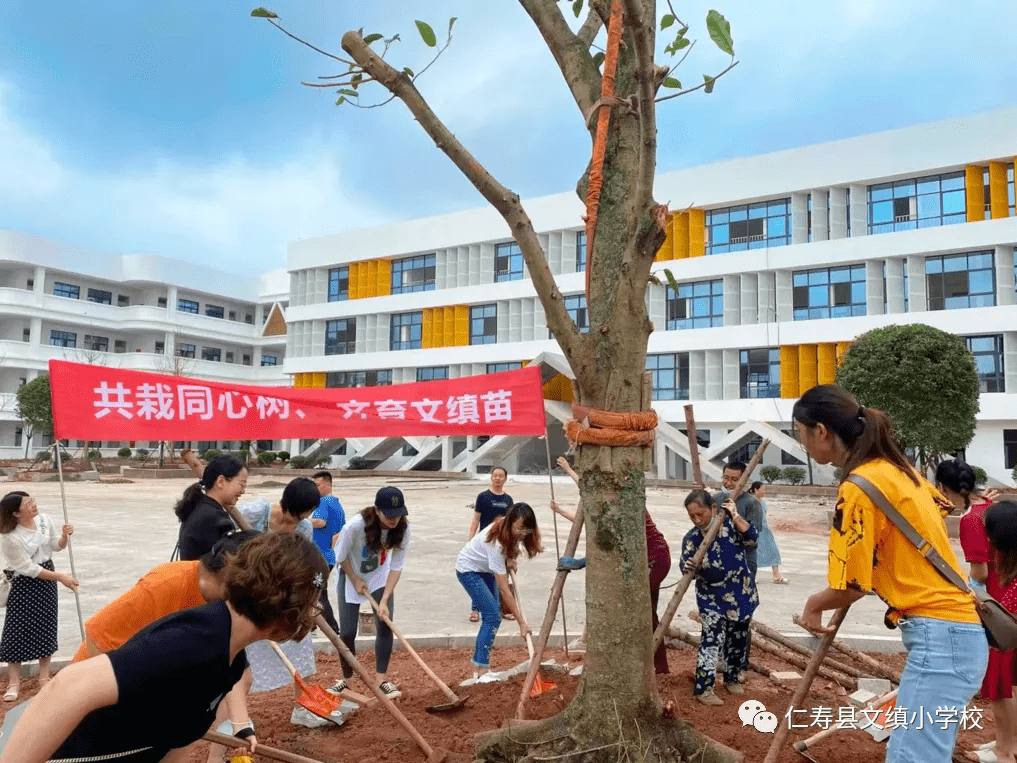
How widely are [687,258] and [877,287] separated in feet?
25.6

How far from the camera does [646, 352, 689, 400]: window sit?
111 ft

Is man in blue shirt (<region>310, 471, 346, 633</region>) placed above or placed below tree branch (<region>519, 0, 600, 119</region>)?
below

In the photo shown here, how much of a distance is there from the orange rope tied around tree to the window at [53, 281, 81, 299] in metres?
49.7

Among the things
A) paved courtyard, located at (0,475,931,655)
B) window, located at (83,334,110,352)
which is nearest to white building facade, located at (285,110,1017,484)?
paved courtyard, located at (0,475,931,655)

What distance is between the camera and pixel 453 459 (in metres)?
37.4

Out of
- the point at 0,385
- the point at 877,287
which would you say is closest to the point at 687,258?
the point at 877,287

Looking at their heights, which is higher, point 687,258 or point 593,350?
point 687,258

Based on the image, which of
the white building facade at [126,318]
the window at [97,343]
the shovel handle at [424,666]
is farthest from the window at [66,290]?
the shovel handle at [424,666]

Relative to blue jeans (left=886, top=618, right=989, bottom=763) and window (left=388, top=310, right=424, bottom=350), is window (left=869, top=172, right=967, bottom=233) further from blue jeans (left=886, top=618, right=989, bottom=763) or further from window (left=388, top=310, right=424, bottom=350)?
blue jeans (left=886, top=618, right=989, bottom=763)

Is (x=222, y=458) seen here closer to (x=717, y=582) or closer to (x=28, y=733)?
(x=28, y=733)

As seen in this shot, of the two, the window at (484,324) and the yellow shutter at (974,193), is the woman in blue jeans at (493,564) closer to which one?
the yellow shutter at (974,193)

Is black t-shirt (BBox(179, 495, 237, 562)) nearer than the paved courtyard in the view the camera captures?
Yes

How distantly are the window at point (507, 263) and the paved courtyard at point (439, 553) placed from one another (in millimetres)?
14991

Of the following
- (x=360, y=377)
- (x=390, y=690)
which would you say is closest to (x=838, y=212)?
(x=360, y=377)
